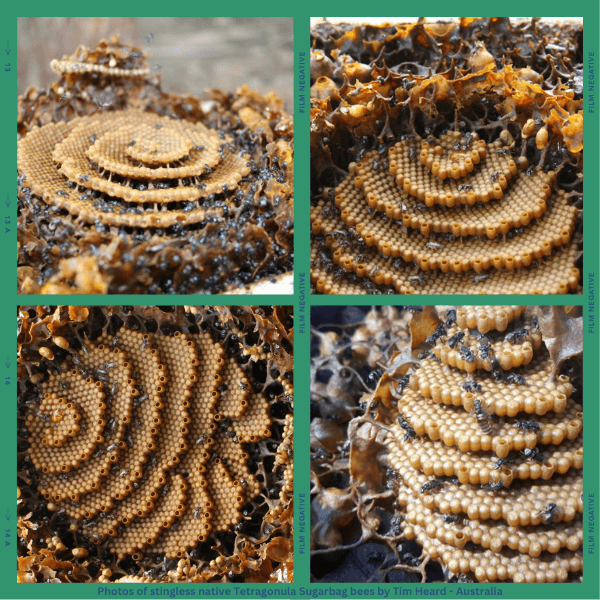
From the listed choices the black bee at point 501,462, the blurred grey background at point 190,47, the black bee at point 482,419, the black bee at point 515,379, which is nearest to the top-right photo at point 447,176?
the black bee at point 515,379

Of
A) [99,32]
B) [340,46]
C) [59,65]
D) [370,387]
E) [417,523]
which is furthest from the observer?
[99,32]

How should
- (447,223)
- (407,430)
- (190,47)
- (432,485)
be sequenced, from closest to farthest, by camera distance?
(432,485) → (407,430) → (447,223) → (190,47)

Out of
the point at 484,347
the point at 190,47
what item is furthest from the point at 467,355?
the point at 190,47

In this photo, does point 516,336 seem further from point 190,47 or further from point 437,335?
point 190,47

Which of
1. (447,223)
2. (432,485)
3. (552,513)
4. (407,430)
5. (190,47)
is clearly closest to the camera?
(552,513)

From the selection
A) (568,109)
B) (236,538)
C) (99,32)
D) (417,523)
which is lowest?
(236,538)

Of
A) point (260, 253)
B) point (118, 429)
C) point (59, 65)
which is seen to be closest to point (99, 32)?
point (59, 65)

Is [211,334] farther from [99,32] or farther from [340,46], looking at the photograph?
[99,32]
